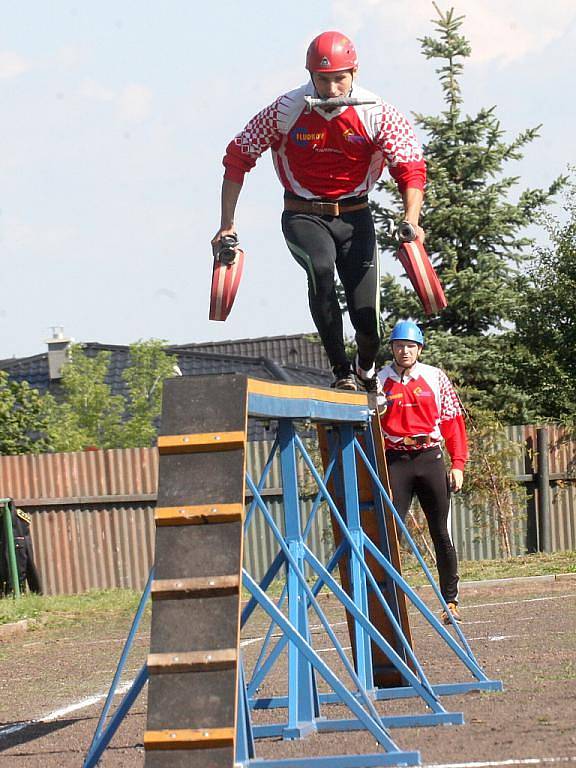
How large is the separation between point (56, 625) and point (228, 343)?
124ft

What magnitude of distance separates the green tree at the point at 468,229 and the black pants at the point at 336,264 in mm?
15398

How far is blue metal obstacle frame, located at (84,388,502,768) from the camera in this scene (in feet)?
18.6

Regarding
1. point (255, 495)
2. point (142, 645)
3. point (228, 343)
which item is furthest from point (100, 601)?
point (228, 343)

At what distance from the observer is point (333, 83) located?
7.31 m

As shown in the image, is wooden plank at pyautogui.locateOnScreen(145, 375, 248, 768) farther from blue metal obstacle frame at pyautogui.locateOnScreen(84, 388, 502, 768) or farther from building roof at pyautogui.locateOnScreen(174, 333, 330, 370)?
building roof at pyautogui.locateOnScreen(174, 333, 330, 370)

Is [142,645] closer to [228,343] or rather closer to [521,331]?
[521,331]

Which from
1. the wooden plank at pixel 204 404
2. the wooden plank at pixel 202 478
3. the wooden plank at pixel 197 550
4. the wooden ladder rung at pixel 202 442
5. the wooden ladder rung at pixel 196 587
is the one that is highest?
the wooden plank at pixel 204 404

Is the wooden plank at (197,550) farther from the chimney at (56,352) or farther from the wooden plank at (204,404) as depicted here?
the chimney at (56,352)

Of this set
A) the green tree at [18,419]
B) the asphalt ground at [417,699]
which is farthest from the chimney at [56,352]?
the asphalt ground at [417,699]

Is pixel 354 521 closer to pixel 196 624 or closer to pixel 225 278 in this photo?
pixel 225 278

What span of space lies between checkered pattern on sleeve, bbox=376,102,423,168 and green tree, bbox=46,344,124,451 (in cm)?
2505

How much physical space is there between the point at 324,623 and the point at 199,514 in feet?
4.96

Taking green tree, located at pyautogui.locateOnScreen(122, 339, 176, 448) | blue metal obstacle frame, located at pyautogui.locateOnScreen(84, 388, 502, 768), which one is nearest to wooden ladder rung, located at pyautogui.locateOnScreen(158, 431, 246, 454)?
blue metal obstacle frame, located at pyautogui.locateOnScreen(84, 388, 502, 768)

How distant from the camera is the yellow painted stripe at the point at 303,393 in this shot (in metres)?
5.81
